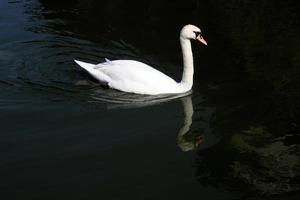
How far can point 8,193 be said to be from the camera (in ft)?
22.9

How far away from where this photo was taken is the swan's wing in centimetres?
979

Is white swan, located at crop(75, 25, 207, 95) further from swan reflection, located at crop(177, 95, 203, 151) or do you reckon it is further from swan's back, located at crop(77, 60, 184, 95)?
swan reflection, located at crop(177, 95, 203, 151)

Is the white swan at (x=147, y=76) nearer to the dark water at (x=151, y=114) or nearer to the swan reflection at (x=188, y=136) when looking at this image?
the dark water at (x=151, y=114)

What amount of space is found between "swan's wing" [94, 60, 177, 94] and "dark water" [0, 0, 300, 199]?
0.70 feet

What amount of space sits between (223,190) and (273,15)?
784cm

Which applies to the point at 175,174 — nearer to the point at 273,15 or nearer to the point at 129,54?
the point at 129,54

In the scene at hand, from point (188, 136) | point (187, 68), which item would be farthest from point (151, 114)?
point (187, 68)

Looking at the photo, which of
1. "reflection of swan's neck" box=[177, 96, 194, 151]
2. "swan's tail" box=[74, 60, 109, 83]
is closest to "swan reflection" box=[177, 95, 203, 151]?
"reflection of swan's neck" box=[177, 96, 194, 151]

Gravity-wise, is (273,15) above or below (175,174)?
above

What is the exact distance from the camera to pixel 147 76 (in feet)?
32.2

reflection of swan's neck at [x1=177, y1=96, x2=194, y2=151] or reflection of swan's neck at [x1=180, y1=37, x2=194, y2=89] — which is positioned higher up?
reflection of swan's neck at [x1=180, y1=37, x2=194, y2=89]

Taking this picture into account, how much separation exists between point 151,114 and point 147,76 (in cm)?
99

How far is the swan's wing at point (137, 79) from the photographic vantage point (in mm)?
9789

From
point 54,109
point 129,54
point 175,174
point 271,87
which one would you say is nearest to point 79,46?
point 129,54
